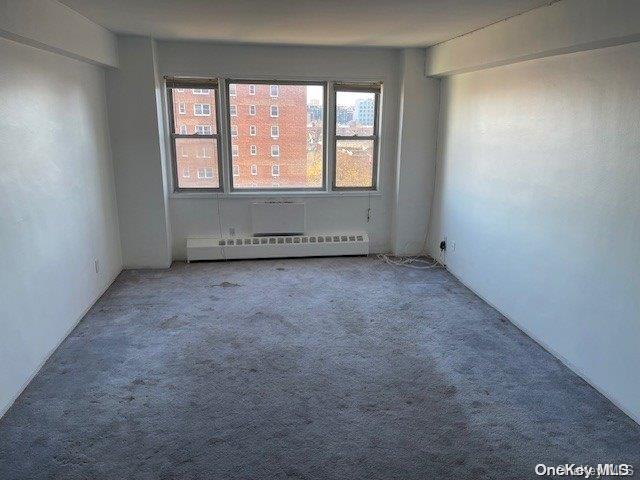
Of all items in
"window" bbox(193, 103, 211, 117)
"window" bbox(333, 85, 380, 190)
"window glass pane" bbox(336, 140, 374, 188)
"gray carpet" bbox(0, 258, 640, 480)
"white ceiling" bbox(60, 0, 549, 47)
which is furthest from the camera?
"window glass pane" bbox(336, 140, 374, 188)

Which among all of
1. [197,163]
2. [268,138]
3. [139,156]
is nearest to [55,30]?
[139,156]

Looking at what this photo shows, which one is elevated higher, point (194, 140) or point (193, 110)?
point (193, 110)

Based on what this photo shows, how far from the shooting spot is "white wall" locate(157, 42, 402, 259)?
17.3 feet

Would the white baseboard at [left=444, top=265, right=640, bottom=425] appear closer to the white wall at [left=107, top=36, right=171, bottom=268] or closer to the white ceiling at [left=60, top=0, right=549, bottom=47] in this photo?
the white ceiling at [left=60, top=0, right=549, bottom=47]

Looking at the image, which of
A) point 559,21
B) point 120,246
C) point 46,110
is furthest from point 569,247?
point 120,246

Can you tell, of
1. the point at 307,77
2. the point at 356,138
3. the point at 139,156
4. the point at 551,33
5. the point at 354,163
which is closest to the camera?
the point at 551,33

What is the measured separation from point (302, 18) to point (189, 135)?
2.40 m

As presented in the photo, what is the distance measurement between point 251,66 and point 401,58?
1.73 m

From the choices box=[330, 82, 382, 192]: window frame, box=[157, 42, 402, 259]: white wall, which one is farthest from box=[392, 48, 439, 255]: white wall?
box=[330, 82, 382, 192]: window frame

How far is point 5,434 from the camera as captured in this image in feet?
8.49

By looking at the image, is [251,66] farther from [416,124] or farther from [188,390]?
[188,390]

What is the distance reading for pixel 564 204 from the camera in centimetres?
340

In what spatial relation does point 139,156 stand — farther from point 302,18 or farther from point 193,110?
point 302,18

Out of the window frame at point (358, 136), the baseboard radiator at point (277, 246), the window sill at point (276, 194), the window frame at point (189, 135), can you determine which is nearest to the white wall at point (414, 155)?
the window frame at point (358, 136)
